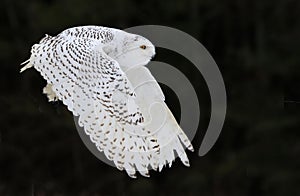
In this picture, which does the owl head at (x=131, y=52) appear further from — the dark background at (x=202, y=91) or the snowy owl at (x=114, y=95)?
the dark background at (x=202, y=91)

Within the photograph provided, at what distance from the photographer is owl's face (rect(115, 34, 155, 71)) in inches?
122

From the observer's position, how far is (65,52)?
2994 mm

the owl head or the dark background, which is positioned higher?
the owl head

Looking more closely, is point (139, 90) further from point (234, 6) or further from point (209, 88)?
point (234, 6)

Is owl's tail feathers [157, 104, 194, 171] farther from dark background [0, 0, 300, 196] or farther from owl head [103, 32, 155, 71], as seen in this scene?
dark background [0, 0, 300, 196]

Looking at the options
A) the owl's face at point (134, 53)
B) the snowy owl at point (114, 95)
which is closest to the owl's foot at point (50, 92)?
the snowy owl at point (114, 95)

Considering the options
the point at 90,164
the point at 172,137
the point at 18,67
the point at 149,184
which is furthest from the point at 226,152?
the point at 172,137

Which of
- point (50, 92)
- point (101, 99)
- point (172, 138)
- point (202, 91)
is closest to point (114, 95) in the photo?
point (101, 99)

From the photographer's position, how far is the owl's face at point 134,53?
10.2ft

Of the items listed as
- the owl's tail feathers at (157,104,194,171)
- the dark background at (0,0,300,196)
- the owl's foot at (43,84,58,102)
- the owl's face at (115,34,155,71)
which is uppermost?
Result: the owl's face at (115,34,155,71)

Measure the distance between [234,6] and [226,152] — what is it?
1.37 meters

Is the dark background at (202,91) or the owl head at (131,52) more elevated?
the owl head at (131,52)

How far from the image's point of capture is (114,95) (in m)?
2.80

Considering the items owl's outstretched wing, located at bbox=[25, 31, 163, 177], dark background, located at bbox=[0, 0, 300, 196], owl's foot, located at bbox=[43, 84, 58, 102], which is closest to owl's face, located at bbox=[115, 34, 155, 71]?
owl's outstretched wing, located at bbox=[25, 31, 163, 177]
